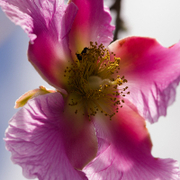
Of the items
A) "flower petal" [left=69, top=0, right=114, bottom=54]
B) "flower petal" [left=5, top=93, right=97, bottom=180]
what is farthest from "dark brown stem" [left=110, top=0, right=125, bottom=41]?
"flower petal" [left=5, top=93, right=97, bottom=180]

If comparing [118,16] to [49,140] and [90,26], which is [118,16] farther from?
[49,140]

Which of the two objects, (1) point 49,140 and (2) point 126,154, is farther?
(2) point 126,154

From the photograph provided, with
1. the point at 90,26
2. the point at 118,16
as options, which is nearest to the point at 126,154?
the point at 90,26

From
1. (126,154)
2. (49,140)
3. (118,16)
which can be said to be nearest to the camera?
(49,140)

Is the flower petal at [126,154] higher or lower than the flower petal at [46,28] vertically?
lower

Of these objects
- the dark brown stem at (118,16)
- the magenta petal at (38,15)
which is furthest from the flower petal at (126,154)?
the dark brown stem at (118,16)

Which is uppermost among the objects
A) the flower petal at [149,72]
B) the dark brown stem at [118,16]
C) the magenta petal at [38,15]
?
the magenta petal at [38,15]

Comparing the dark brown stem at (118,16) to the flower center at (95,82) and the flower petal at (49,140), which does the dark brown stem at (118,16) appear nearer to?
the flower center at (95,82)
